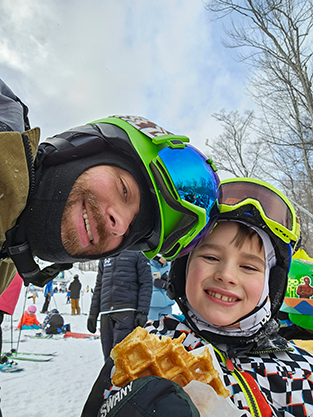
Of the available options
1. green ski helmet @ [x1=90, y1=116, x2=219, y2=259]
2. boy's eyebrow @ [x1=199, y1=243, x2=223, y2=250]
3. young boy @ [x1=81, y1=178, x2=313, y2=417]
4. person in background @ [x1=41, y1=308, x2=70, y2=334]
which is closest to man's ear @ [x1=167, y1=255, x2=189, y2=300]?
young boy @ [x1=81, y1=178, x2=313, y2=417]

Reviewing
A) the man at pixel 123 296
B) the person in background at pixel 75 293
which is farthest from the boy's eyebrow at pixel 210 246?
the person in background at pixel 75 293

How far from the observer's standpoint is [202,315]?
1608mm

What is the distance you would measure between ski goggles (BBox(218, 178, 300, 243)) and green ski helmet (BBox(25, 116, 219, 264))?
4.5 inches

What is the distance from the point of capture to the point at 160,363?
125 centimetres

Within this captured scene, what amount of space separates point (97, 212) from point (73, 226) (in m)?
0.15

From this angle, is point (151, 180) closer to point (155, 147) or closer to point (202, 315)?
point (155, 147)

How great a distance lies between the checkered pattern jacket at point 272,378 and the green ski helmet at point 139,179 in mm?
626

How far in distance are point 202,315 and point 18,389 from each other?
173 inches

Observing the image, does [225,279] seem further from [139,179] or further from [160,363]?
[139,179]

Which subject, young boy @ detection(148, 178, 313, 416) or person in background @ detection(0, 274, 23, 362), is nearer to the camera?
young boy @ detection(148, 178, 313, 416)

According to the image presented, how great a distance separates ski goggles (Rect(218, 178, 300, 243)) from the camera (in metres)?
→ 1.80

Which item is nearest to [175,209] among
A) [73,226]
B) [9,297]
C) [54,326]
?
[73,226]

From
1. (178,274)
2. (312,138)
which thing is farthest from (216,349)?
(312,138)

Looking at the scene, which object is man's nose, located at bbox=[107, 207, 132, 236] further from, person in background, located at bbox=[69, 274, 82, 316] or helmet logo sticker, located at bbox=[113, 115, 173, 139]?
person in background, located at bbox=[69, 274, 82, 316]
